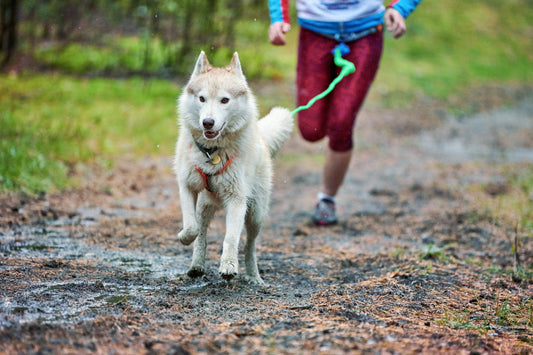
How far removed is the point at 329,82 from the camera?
16.4ft

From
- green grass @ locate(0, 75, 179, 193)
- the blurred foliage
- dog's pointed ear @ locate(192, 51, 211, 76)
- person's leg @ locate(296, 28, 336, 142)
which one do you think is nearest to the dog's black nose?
dog's pointed ear @ locate(192, 51, 211, 76)

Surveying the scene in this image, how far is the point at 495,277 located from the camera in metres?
3.95

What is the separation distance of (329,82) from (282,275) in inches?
74.5

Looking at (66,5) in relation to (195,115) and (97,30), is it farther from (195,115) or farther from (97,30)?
(195,115)

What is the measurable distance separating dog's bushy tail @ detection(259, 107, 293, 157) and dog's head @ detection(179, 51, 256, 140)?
647 millimetres

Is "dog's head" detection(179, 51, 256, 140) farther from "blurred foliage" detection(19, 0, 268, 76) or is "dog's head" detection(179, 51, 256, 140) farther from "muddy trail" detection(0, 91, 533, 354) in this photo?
"blurred foliage" detection(19, 0, 268, 76)

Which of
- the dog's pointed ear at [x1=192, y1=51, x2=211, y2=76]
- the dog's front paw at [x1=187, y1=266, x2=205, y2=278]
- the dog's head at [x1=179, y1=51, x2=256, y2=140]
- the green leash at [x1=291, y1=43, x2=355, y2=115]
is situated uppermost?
the green leash at [x1=291, y1=43, x2=355, y2=115]

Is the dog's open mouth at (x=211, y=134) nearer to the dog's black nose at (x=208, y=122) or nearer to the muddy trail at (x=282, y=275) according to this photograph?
the dog's black nose at (x=208, y=122)

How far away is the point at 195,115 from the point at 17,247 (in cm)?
165

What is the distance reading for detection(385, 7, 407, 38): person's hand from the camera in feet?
14.9

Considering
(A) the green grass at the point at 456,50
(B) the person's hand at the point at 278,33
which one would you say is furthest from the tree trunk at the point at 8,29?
(A) the green grass at the point at 456,50

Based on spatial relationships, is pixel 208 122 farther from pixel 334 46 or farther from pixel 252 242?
pixel 334 46

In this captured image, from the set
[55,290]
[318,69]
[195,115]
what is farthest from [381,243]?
[55,290]

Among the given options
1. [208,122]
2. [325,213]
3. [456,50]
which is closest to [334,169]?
[325,213]
